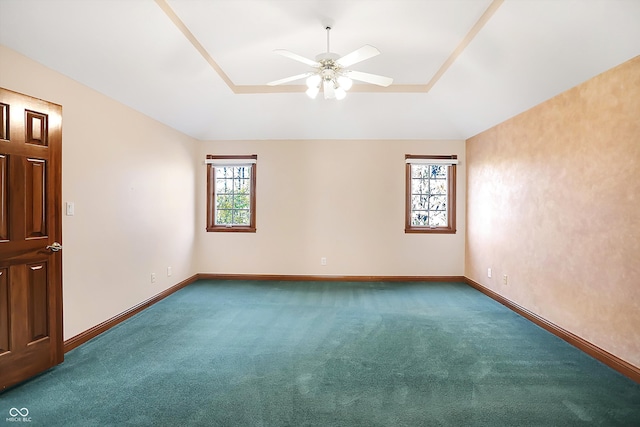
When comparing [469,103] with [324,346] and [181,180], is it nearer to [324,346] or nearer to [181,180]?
[324,346]

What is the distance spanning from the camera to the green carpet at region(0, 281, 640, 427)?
6.18 feet

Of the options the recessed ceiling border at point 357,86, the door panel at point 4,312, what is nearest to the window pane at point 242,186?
the recessed ceiling border at point 357,86

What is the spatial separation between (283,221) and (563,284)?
377 cm

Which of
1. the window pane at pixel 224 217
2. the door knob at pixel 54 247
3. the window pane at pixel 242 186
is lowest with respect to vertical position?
the door knob at pixel 54 247

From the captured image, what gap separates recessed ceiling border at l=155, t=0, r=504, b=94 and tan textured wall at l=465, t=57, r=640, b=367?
42.8 inches

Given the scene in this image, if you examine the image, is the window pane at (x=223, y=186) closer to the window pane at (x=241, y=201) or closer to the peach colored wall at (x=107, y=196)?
the window pane at (x=241, y=201)

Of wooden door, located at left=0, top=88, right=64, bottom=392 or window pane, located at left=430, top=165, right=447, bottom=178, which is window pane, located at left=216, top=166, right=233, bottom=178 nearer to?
wooden door, located at left=0, top=88, right=64, bottom=392

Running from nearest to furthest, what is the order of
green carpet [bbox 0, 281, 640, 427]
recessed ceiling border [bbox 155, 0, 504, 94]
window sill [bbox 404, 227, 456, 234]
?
green carpet [bbox 0, 281, 640, 427]
recessed ceiling border [bbox 155, 0, 504, 94]
window sill [bbox 404, 227, 456, 234]

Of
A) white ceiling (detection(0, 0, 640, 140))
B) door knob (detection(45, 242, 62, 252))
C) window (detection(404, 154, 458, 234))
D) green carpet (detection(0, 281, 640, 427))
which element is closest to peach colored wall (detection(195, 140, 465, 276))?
window (detection(404, 154, 458, 234))

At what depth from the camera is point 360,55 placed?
7.77 feet

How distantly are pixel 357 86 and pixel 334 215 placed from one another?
2.05 m

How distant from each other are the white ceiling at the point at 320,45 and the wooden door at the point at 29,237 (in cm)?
56

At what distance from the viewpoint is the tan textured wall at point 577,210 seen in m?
2.37

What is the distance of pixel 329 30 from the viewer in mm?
2812
